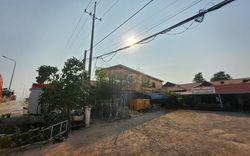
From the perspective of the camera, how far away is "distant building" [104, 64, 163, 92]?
20.7 meters

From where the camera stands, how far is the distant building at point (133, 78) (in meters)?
20.7

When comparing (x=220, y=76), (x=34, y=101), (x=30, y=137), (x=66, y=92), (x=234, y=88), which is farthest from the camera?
(x=220, y=76)

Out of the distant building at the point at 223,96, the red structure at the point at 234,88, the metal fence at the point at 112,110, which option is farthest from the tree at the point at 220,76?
the metal fence at the point at 112,110

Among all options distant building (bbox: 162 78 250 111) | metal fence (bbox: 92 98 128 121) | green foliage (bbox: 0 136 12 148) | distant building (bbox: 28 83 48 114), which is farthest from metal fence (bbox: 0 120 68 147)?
distant building (bbox: 162 78 250 111)

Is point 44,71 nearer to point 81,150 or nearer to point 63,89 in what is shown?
point 63,89

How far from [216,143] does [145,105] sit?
15103 millimetres

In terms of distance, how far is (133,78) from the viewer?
Answer: 78.6 ft

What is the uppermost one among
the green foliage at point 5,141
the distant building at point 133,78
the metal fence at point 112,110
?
the distant building at point 133,78

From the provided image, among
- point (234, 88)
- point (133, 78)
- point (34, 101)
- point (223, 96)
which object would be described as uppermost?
point (133, 78)

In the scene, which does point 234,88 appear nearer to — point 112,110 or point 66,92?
point 112,110

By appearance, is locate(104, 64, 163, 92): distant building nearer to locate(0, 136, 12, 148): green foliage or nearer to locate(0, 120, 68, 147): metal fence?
locate(0, 120, 68, 147): metal fence

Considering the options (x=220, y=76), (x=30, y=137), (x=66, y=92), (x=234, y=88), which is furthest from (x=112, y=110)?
(x=220, y=76)

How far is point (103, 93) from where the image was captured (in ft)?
62.1

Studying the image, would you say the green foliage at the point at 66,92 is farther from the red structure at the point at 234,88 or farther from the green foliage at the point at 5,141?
the red structure at the point at 234,88
